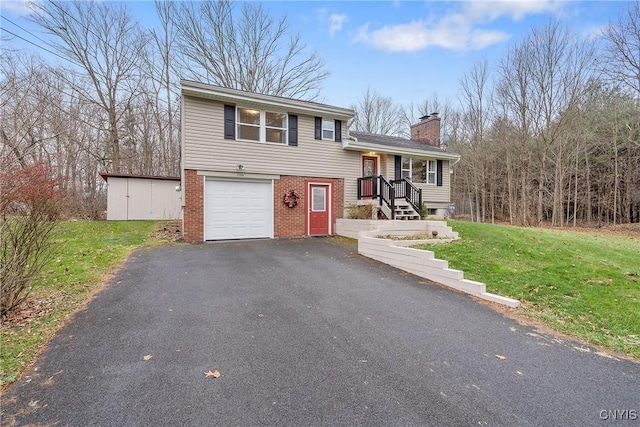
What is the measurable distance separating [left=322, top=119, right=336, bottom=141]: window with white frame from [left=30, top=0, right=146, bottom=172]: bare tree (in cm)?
1352

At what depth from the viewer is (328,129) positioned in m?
12.1

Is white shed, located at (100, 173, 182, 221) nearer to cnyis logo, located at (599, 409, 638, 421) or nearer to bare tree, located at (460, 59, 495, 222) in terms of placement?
cnyis logo, located at (599, 409, 638, 421)

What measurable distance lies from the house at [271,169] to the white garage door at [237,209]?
34 millimetres

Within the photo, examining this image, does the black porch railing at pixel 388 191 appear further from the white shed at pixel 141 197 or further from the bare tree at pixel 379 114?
the bare tree at pixel 379 114

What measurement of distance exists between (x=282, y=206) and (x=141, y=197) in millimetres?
8340

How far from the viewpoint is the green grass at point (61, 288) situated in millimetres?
2936

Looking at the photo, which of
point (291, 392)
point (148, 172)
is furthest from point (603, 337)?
point (148, 172)

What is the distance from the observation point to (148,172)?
20.1m

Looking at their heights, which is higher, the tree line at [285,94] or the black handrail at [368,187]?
the tree line at [285,94]

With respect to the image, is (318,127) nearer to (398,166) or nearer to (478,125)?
(398,166)

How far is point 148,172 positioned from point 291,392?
70.5ft

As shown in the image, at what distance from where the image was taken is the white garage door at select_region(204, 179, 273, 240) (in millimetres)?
10094

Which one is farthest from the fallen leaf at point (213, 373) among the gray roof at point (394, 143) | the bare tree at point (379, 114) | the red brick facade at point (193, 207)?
the bare tree at point (379, 114)

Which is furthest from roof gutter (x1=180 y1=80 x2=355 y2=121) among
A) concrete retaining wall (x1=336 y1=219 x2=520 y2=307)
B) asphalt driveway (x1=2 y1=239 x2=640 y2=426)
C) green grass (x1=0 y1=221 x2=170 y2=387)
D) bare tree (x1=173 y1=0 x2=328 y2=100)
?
bare tree (x1=173 y1=0 x2=328 y2=100)
